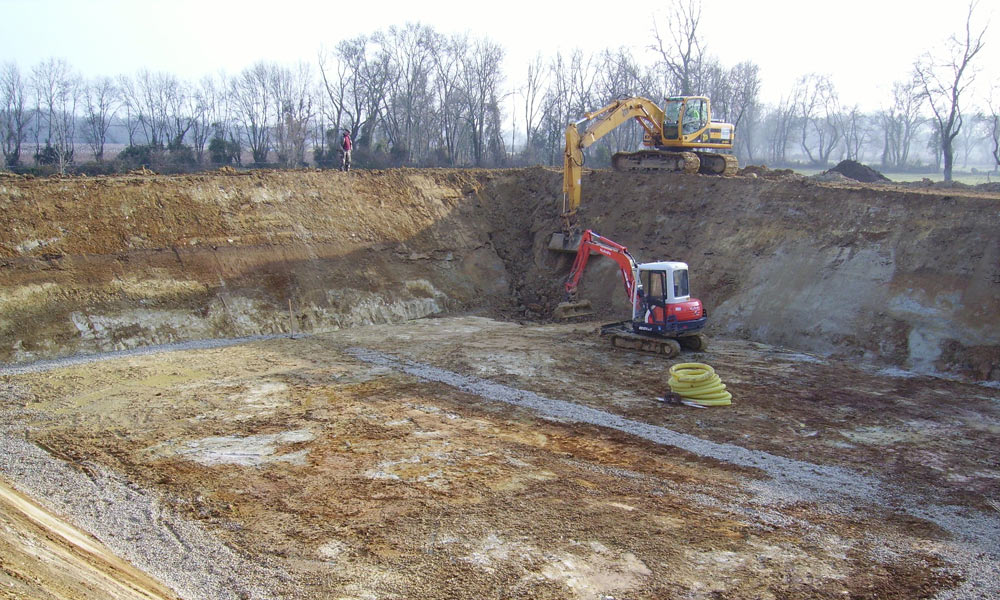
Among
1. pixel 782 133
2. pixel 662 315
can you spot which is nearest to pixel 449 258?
pixel 662 315

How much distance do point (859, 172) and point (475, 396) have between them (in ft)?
81.5

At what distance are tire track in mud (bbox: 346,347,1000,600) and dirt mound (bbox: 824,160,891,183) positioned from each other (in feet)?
77.0

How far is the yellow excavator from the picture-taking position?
22234 millimetres

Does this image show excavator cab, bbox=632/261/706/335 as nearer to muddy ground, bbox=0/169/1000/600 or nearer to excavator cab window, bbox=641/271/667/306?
excavator cab window, bbox=641/271/667/306

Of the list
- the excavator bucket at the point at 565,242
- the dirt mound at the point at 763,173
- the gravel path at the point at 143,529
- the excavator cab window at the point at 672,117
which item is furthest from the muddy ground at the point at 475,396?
the dirt mound at the point at 763,173

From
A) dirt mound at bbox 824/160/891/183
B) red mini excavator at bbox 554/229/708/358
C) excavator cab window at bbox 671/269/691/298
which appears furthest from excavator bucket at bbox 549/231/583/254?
dirt mound at bbox 824/160/891/183

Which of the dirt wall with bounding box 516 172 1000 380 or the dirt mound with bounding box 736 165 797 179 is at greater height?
the dirt mound with bounding box 736 165 797 179

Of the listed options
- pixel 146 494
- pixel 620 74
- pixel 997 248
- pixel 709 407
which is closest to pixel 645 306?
pixel 709 407

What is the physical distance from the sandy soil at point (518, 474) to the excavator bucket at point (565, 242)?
21.8 ft

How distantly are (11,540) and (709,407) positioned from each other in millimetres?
10175

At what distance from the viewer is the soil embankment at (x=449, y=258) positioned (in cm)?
1605

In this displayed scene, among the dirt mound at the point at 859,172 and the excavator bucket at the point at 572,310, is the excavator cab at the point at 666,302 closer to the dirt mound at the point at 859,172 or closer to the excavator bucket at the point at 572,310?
the excavator bucket at the point at 572,310

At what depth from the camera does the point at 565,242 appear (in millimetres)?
22234

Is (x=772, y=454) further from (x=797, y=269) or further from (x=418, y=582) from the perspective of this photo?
(x=797, y=269)
